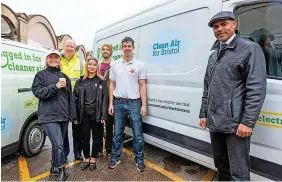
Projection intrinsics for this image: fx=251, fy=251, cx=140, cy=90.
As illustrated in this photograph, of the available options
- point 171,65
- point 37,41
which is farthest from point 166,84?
point 37,41

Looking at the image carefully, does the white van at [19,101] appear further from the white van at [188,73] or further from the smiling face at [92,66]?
the white van at [188,73]

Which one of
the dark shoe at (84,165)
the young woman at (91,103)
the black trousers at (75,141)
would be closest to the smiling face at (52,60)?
the young woman at (91,103)

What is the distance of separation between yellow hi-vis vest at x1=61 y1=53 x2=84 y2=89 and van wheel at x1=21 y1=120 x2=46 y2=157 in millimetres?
990

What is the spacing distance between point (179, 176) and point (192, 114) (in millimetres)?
936

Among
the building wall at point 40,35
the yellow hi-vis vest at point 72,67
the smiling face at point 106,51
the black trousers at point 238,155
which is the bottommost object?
the black trousers at point 238,155

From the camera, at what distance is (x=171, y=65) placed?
10.7 ft

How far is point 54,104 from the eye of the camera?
3115 mm

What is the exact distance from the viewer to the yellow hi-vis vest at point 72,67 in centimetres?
375

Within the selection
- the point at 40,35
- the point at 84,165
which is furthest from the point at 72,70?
the point at 40,35

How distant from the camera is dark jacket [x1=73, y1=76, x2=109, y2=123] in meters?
3.45

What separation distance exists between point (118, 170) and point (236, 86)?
213cm

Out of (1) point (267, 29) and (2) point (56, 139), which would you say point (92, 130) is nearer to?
(2) point (56, 139)

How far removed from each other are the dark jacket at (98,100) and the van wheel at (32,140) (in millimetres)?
1001

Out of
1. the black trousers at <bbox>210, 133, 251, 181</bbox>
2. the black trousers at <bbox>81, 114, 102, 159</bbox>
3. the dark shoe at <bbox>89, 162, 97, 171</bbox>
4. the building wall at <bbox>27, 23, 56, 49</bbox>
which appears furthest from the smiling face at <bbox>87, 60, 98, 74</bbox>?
the building wall at <bbox>27, 23, 56, 49</bbox>
